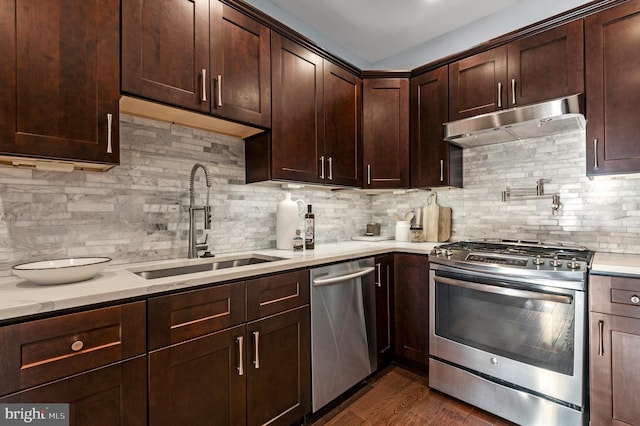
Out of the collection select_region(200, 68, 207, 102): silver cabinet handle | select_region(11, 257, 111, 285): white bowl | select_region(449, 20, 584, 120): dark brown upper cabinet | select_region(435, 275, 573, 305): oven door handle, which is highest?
select_region(449, 20, 584, 120): dark brown upper cabinet

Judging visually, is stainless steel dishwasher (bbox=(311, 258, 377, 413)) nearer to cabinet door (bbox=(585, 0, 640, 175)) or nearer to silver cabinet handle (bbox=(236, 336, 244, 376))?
silver cabinet handle (bbox=(236, 336, 244, 376))

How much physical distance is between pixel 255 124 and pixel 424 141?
4.76 feet

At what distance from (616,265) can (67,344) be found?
2.38 m

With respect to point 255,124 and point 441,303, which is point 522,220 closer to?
point 441,303

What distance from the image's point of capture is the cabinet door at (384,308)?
7.50 feet

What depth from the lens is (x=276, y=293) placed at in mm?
1621

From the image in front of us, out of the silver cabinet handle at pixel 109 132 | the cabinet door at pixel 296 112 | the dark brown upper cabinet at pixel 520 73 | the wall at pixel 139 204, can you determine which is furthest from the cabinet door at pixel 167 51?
the dark brown upper cabinet at pixel 520 73

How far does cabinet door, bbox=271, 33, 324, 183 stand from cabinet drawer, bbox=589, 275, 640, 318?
1711mm

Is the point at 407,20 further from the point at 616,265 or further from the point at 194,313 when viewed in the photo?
the point at 194,313

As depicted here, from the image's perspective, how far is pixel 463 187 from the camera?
2.71 m

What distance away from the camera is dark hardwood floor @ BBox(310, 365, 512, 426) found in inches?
71.7

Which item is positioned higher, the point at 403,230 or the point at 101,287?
the point at 403,230

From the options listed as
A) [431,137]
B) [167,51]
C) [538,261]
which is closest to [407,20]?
[431,137]

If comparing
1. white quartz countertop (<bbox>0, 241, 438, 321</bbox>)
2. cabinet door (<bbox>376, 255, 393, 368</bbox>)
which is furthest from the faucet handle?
cabinet door (<bbox>376, 255, 393, 368</bbox>)
